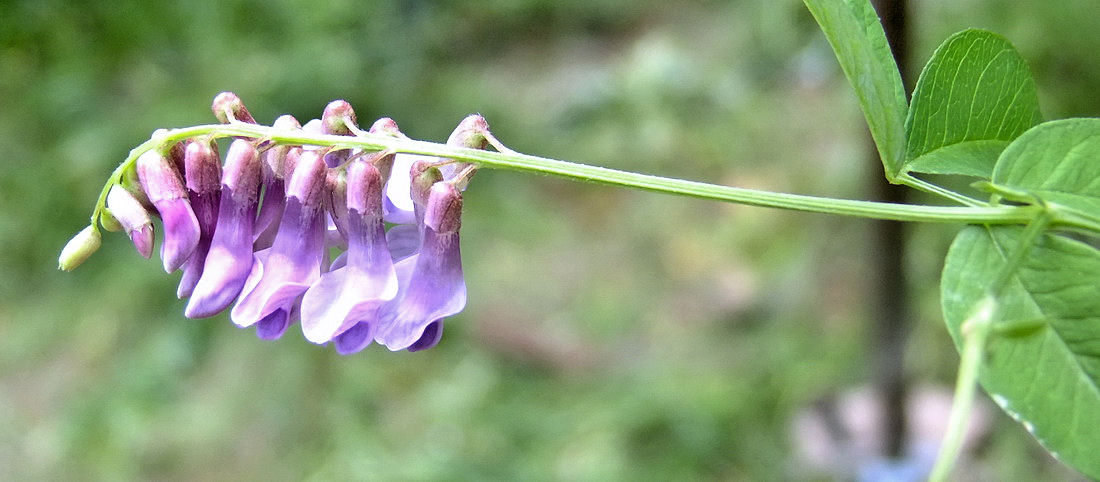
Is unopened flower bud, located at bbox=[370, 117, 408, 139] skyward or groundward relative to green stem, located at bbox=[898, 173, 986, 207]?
skyward

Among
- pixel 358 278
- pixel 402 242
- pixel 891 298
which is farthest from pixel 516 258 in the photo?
pixel 358 278

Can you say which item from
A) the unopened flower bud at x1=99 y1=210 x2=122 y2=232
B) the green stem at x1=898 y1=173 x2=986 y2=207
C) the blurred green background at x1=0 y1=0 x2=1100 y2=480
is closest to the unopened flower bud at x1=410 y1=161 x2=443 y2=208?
the unopened flower bud at x1=99 y1=210 x2=122 y2=232

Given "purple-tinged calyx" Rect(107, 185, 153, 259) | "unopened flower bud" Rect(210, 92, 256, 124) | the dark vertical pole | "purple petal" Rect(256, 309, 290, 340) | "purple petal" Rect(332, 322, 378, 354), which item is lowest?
the dark vertical pole

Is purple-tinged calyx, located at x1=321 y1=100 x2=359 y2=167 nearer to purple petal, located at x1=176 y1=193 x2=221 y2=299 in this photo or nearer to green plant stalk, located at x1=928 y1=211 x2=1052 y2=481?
purple petal, located at x1=176 y1=193 x2=221 y2=299

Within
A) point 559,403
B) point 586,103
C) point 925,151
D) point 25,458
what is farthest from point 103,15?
point 925,151

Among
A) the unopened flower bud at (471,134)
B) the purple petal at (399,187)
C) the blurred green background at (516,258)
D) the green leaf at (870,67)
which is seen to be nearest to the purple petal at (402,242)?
the purple petal at (399,187)

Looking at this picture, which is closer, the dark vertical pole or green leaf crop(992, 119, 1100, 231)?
green leaf crop(992, 119, 1100, 231)

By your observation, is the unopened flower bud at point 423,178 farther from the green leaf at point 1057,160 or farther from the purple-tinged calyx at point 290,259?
the green leaf at point 1057,160

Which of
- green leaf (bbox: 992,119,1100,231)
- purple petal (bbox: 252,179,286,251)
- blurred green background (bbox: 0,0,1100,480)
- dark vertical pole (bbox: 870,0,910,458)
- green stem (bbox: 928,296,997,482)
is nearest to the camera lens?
green stem (bbox: 928,296,997,482)
